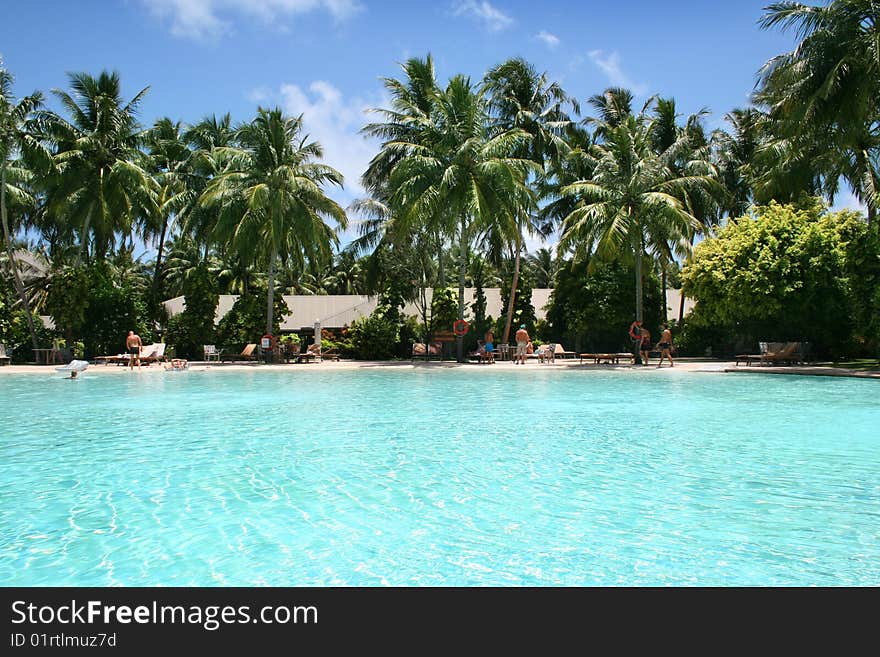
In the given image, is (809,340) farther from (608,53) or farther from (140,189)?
(140,189)

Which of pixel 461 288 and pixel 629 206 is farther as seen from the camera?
pixel 461 288

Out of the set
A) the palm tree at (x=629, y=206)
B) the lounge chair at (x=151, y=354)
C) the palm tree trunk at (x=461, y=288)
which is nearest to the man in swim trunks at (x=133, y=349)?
the lounge chair at (x=151, y=354)

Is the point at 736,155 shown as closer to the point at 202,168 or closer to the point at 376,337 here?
the point at 376,337

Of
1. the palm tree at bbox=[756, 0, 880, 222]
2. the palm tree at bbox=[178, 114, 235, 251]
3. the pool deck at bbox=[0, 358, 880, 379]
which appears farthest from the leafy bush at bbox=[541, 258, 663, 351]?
the palm tree at bbox=[178, 114, 235, 251]

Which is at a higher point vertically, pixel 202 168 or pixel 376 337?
pixel 202 168

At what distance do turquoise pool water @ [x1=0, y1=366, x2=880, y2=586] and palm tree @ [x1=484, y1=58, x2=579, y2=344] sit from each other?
754 inches

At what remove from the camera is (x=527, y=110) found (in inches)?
1160

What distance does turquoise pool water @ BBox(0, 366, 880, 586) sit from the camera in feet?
14.3

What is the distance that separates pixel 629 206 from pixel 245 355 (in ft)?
52.5

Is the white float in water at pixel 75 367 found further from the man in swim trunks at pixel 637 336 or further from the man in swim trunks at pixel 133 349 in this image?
the man in swim trunks at pixel 637 336

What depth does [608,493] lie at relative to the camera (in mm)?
6117

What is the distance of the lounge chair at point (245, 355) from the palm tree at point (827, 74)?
66.6ft

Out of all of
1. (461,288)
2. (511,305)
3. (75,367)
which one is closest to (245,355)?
(75,367)

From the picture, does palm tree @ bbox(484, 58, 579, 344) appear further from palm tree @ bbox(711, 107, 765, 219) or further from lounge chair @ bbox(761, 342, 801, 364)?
lounge chair @ bbox(761, 342, 801, 364)
